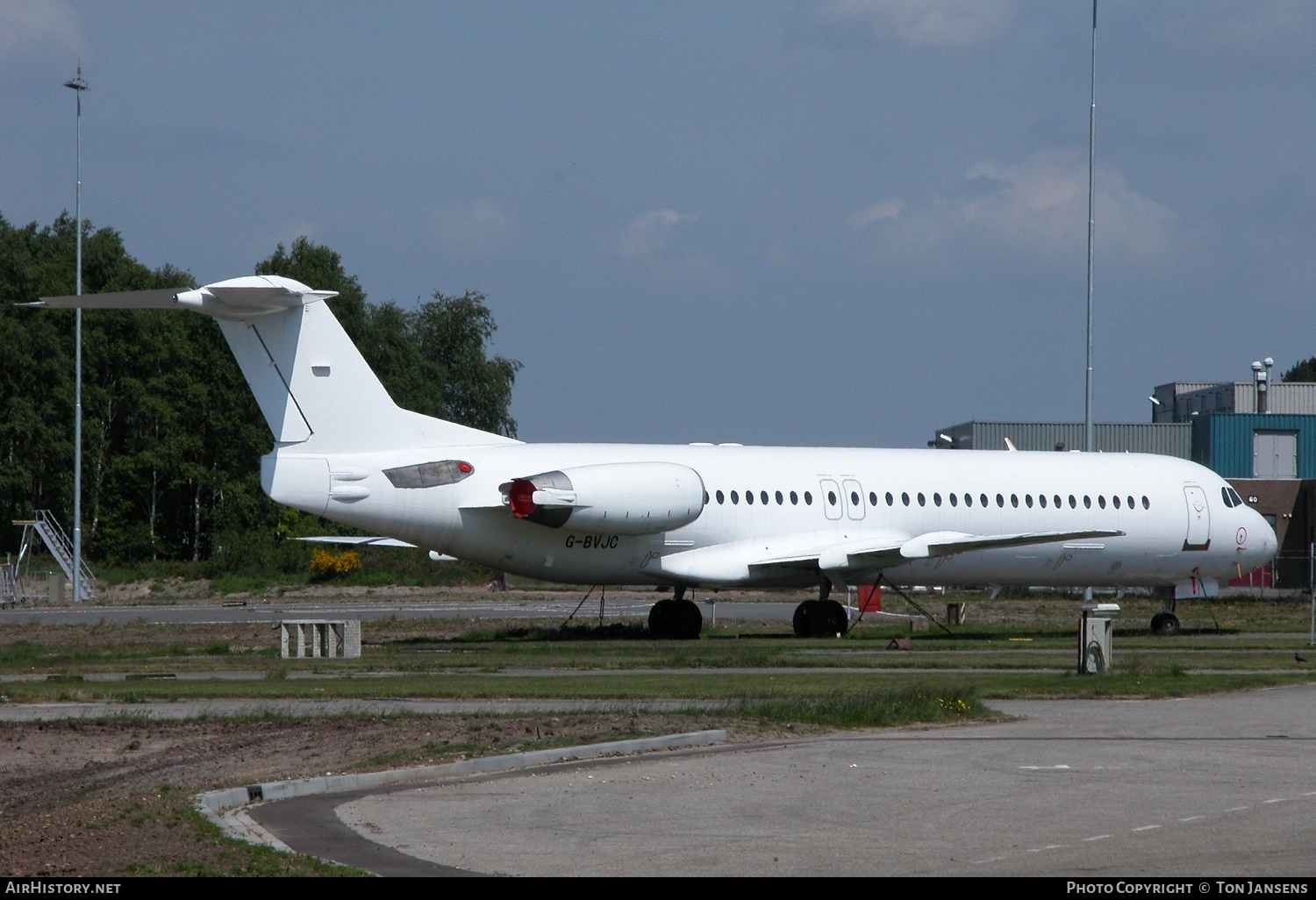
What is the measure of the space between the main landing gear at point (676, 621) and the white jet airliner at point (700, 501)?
4 centimetres

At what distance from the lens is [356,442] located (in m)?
28.0

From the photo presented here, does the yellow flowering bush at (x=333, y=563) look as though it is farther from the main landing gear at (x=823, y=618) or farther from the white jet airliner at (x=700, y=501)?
the main landing gear at (x=823, y=618)

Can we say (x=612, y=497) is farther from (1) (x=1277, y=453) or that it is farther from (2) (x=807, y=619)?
(1) (x=1277, y=453)

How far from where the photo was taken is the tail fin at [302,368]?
27.3 m

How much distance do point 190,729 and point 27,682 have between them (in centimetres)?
669

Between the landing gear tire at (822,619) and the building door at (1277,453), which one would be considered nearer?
the landing gear tire at (822,619)

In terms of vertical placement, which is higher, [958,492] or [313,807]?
[958,492]

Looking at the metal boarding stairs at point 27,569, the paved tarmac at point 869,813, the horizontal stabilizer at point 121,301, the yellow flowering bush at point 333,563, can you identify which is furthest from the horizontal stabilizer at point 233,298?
the yellow flowering bush at point 333,563

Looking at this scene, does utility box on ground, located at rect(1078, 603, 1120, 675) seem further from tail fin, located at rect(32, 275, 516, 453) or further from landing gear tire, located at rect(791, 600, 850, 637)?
tail fin, located at rect(32, 275, 516, 453)

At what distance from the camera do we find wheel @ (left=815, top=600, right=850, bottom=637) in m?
32.0

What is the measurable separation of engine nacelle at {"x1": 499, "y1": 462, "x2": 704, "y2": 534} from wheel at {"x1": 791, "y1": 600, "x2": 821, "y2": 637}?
3.32 metres

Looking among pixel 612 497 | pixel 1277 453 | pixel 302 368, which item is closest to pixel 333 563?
pixel 612 497
